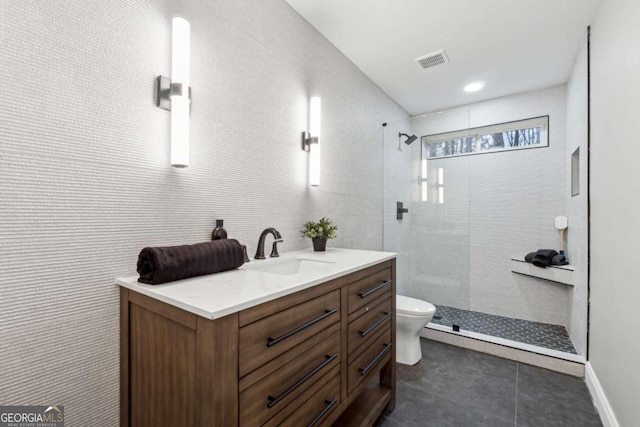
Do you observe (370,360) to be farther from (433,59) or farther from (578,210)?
(433,59)

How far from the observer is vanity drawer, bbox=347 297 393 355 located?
1.29 m

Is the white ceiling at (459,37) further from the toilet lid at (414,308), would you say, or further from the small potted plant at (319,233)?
the toilet lid at (414,308)

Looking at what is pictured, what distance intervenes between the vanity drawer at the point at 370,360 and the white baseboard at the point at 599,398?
1.11 metres

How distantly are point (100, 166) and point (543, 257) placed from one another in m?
3.32

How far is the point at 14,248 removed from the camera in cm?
84

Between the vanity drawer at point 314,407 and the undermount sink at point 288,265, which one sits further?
the undermount sink at point 288,265

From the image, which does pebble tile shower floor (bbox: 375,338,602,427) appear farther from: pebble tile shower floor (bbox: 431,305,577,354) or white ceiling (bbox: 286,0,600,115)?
white ceiling (bbox: 286,0,600,115)

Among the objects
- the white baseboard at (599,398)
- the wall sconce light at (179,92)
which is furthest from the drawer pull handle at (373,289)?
the white baseboard at (599,398)

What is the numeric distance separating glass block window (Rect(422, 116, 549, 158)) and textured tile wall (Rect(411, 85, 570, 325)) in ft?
0.21

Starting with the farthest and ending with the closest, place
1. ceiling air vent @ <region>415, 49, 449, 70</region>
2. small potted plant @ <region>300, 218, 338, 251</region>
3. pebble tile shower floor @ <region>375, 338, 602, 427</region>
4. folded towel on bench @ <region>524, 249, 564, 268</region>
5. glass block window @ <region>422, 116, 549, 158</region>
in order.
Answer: glass block window @ <region>422, 116, 549, 158</region>
folded towel on bench @ <region>524, 249, 564, 268</region>
ceiling air vent @ <region>415, 49, 449, 70</region>
small potted plant @ <region>300, 218, 338, 251</region>
pebble tile shower floor @ <region>375, 338, 602, 427</region>

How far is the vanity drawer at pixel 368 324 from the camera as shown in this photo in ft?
4.23

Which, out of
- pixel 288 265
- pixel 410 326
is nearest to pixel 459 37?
pixel 288 265

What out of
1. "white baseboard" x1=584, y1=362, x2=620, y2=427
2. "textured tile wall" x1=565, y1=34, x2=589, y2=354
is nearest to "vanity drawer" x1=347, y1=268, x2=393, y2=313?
"white baseboard" x1=584, y1=362, x2=620, y2=427

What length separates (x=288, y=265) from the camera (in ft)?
5.15
